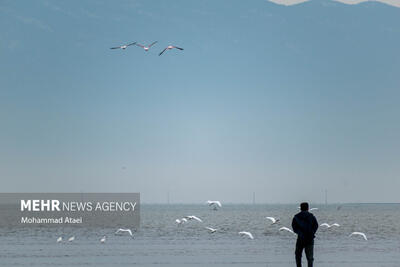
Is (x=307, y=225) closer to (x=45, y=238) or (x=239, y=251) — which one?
(x=239, y=251)

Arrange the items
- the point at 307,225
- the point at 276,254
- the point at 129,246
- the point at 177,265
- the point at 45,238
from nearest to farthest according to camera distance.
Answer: the point at 307,225 → the point at 177,265 → the point at 276,254 → the point at 129,246 → the point at 45,238

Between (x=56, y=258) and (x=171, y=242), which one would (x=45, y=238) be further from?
(x=56, y=258)

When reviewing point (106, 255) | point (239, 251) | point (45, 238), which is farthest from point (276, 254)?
point (45, 238)

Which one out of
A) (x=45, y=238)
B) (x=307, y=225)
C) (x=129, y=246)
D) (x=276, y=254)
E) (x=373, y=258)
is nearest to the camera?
(x=307, y=225)

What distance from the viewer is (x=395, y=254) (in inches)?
1507

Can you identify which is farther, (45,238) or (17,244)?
(45,238)

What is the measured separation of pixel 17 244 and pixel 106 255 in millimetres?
11352

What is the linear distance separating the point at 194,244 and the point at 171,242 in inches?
108

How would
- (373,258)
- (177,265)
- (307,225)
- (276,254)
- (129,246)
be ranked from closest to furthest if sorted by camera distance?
1. (307,225)
2. (177,265)
3. (373,258)
4. (276,254)
5. (129,246)

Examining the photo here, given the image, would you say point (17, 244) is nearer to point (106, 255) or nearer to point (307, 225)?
point (106, 255)

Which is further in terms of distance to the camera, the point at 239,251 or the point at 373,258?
the point at 239,251

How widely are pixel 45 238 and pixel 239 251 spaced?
64.4 feet

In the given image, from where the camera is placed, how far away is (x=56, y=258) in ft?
124

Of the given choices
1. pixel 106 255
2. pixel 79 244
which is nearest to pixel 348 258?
pixel 106 255
